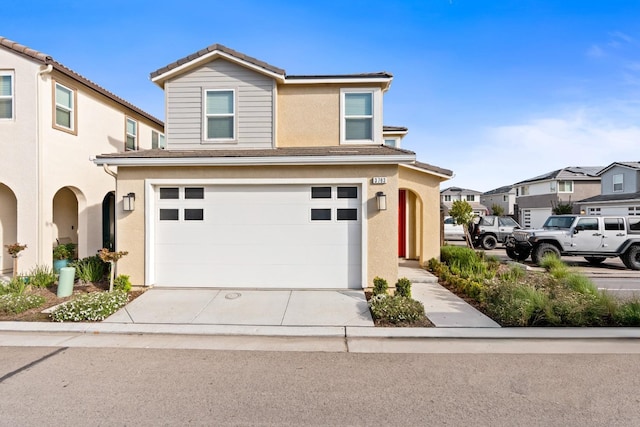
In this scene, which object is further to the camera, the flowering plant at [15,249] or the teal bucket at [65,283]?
the flowering plant at [15,249]

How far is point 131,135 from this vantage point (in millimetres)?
13359

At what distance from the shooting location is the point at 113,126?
1221 centimetres

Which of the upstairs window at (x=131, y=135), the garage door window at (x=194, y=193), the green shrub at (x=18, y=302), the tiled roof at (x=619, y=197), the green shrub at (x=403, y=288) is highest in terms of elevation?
the upstairs window at (x=131, y=135)

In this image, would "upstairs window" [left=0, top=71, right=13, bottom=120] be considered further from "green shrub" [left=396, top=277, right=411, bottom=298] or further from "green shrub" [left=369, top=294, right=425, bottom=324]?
"green shrub" [left=396, top=277, right=411, bottom=298]

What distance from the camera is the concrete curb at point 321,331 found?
18.1ft

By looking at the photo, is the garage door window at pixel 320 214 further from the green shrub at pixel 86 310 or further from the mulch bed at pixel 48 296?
the green shrub at pixel 86 310

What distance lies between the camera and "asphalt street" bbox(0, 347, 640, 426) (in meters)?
3.40

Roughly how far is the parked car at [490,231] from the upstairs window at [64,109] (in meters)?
18.4

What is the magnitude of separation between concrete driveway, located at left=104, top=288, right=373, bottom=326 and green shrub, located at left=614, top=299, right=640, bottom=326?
4408 mm

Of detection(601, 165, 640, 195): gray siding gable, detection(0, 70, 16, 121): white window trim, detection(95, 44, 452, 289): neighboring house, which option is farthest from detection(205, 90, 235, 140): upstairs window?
detection(601, 165, 640, 195): gray siding gable

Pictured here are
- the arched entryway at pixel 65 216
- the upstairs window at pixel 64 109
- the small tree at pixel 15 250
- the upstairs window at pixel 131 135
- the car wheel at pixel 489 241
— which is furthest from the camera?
the car wheel at pixel 489 241

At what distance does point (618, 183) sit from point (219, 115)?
2926 centimetres

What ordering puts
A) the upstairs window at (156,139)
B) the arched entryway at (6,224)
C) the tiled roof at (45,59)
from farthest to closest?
the upstairs window at (156,139), the arched entryway at (6,224), the tiled roof at (45,59)

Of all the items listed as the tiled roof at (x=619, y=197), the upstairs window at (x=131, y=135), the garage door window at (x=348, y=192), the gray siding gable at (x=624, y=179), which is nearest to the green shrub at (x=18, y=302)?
the garage door window at (x=348, y=192)
